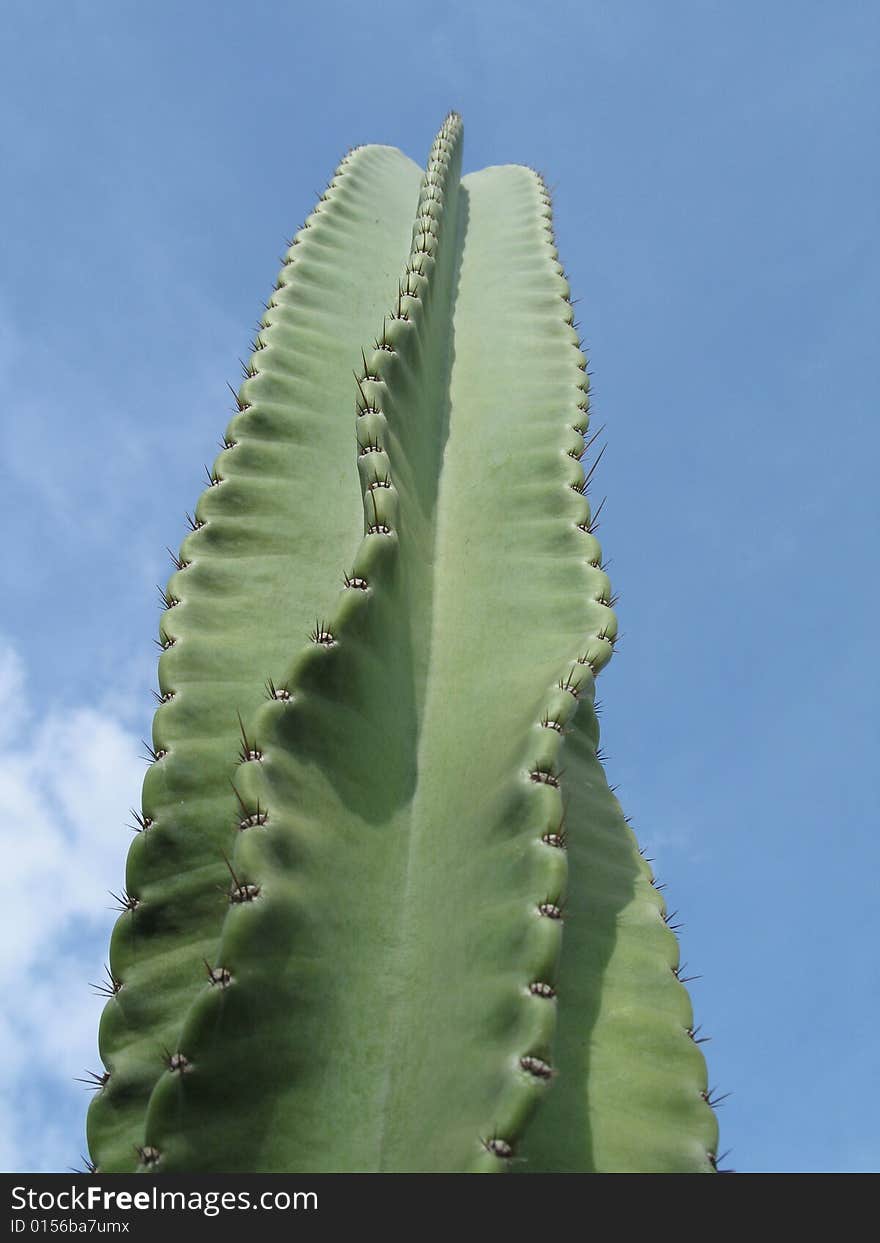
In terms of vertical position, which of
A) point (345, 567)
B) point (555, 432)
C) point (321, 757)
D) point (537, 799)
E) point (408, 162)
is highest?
point (408, 162)

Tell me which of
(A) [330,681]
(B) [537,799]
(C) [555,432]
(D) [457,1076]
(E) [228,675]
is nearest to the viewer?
(D) [457,1076]

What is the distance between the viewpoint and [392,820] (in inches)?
132

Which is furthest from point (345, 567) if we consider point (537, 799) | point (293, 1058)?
point (293, 1058)

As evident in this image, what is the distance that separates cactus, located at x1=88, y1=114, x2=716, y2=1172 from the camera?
2.83 m

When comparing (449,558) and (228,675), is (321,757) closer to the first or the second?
(228,675)

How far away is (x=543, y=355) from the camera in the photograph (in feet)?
17.0

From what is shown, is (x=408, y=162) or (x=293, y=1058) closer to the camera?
(x=293, y=1058)

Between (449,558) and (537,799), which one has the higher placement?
(449,558)

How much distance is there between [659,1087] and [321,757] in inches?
54.7

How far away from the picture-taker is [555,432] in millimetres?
4652

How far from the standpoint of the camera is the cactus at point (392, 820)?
111 inches

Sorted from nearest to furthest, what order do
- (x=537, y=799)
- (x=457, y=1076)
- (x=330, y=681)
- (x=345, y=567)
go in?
(x=457, y=1076), (x=537, y=799), (x=330, y=681), (x=345, y=567)

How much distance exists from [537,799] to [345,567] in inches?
54.8
